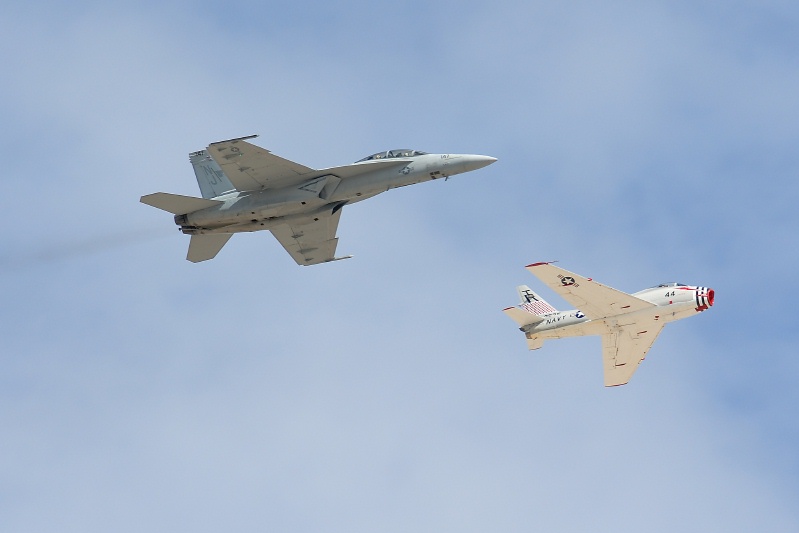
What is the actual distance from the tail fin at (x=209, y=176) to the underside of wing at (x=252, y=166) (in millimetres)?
2573

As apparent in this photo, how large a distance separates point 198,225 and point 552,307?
17.2 meters

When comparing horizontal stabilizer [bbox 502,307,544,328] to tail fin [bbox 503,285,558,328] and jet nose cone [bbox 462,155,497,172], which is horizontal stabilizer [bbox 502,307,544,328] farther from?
jet nose cone [bbox 462,155,497,172]

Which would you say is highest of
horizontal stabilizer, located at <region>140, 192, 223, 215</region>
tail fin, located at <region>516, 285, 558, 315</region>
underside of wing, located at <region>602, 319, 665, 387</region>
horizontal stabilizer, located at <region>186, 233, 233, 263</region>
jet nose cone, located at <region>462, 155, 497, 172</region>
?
jet nose cone, located at <region>462, 155, 497, 172</region>

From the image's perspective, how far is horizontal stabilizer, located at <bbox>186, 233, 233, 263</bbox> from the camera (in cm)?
5097

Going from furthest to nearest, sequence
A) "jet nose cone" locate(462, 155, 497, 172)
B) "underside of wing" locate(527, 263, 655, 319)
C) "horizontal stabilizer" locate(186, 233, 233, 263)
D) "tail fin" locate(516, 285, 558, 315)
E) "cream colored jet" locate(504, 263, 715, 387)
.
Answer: "tail fin" locate(516, 285, 558, 315)
"horizontal stabilizer" locate(186, 233, 233, 263)
"cream colored jet" locate(504, 263, 715, 387)
"underside of wing" locate(527, 263, 655, 319)
"jet nose cone" locate(462, 155, 497, 172)

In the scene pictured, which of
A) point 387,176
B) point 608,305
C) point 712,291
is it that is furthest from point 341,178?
point 712,291

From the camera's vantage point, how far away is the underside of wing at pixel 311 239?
51250 millimetres

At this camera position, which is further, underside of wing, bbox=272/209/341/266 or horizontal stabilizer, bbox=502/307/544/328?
horizontal stabilizer, bbox=502/307/544/328

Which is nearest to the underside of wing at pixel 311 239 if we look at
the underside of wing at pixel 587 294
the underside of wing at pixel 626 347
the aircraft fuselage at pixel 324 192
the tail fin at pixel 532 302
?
the aircraft fuselage at pixel 324 192

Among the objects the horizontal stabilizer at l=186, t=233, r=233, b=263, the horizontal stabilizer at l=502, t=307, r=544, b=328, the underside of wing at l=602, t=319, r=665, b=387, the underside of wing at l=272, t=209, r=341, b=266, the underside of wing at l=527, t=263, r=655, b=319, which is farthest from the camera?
the horizontal stabilizer at l=502, t=307, r=544, b=328

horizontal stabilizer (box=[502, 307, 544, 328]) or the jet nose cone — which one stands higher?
the jet nose cone

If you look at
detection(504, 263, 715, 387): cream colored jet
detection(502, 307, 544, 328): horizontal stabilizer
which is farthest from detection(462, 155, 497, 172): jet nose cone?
detection(502, 307, 544, 328): horizontal stabilizer

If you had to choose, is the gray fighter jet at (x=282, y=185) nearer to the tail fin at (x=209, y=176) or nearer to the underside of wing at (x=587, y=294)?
the tail fin at (x=209, y=176)

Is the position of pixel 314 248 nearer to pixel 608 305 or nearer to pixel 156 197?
pixel 156 197
